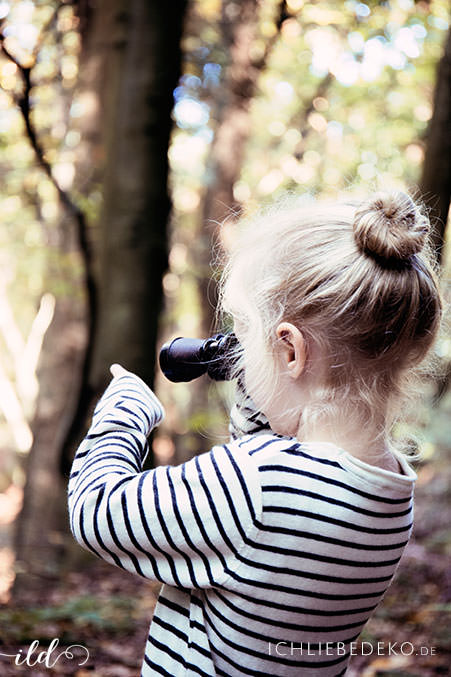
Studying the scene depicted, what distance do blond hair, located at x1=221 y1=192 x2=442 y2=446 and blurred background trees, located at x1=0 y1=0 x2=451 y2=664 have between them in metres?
0.33

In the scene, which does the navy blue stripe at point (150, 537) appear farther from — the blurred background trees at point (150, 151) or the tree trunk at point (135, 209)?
the tree trunk at point (135, 209)

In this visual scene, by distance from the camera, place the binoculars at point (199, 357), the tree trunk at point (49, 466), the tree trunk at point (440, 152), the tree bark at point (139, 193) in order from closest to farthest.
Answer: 1. the binoculars at point (199, 357)
2. the tree trunk at point (440, 152)
3. the tree bark at point (139, 193)
4. the tree trunk at point (49, 466)

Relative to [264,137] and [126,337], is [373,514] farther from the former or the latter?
[264,137]

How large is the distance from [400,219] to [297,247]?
7.7 inches

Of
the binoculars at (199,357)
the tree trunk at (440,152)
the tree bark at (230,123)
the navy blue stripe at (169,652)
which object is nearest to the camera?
the navy blue stripe at (169,652)

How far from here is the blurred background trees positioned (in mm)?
3902

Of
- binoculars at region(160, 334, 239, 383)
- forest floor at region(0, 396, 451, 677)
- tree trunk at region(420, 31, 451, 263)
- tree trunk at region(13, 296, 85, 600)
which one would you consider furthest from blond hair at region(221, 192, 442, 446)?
tree trunk at region(13, 296, 85, 600)

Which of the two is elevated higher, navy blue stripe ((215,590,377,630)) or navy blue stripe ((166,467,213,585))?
navy blue stripe ((166,467,213,585))

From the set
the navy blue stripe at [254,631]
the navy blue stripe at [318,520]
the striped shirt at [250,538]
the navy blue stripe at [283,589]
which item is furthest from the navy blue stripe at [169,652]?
the navy blue stripe at [318,520]

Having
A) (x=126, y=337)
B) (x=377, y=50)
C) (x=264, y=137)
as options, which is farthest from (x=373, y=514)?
(x=264, y=137)

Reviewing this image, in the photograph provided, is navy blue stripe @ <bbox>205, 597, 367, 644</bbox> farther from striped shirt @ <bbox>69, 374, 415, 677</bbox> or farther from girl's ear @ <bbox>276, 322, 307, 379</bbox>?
girl's ear @ <bbox>276, 322, 307, 379</bbox>

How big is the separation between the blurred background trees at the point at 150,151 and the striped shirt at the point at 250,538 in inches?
19.5

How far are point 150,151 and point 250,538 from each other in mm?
3068

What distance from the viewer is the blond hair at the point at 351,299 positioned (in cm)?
125
